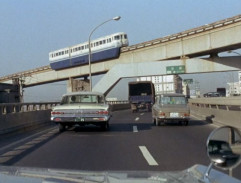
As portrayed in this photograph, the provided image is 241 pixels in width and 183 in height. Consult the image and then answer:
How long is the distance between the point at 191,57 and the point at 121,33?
37.9 feet

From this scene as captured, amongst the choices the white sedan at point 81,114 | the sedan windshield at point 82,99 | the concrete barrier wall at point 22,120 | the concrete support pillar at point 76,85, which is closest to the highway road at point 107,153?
the concrete barrier wall at point 22,120

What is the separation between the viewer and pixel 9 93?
4738 cm

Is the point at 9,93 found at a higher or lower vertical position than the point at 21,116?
higher

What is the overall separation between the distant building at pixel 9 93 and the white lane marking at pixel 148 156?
101 feet

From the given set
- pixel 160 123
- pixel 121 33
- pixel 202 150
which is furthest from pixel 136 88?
pixel 202 150

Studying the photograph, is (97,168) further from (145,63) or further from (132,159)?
(145,63)

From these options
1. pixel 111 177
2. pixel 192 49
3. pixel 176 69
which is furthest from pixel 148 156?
pixel 176 69

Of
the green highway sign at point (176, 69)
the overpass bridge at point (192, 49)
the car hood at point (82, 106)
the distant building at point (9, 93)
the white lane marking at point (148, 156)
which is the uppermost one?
the overpass bridge at point (192, 49)

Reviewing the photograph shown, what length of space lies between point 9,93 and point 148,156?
38.6 metres

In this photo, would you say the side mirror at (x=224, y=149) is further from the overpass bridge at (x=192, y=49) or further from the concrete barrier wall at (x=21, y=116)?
the overpass bridge at (x=192, y=49)

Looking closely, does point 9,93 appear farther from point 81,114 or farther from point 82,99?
point 81,114

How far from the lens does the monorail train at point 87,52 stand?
185 feet

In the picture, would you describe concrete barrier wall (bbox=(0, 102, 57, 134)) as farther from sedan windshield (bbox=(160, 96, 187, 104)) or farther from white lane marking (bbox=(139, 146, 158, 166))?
sedan windshield (bbox=(160, 96, 187, 104))

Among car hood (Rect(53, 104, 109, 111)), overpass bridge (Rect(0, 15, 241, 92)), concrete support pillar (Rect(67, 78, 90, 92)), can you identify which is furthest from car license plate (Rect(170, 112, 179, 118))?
concrete support pillar (Rect(67, 78, 90, 92))
